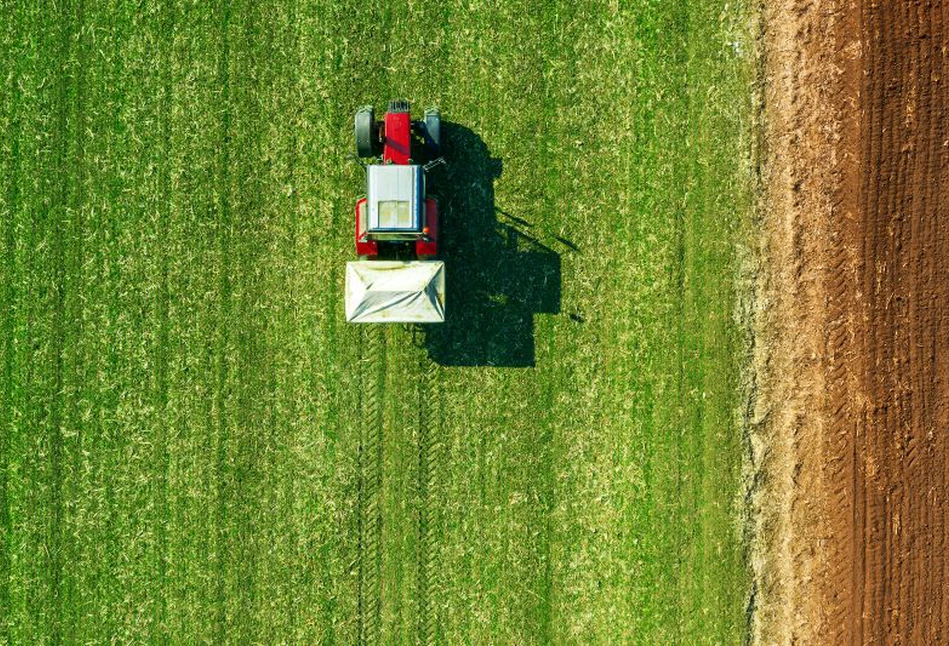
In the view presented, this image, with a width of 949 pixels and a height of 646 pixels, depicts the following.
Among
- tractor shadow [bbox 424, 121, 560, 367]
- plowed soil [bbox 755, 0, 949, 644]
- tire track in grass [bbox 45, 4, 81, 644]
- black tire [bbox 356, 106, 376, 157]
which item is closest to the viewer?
black tire [bbox 356, 106, 376, 157]

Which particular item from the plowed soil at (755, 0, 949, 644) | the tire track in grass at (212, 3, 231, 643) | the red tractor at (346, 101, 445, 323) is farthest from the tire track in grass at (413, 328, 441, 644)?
the plowed soil at (755, 0, 949, 644)

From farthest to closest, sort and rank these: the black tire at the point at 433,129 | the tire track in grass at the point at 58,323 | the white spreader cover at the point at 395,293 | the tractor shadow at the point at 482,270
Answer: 1. the tractor shadow at the point at 482,270
2. the tire track in grass at the point at 58,323
3. the black tire at the point at 433,129
4. the white spreader cover at the point at 395,293

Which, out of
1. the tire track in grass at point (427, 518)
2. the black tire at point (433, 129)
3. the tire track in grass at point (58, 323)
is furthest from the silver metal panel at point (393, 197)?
the tire track in grass at point (58, 323)

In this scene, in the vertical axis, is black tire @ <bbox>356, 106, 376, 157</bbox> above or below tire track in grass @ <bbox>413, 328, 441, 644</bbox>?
above

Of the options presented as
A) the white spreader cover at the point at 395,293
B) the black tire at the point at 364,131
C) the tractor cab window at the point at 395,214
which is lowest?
the white spreader cover at the point at 395,293

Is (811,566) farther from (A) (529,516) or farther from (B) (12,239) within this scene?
(B) (12,239)

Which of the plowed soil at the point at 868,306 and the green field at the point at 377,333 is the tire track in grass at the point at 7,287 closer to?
the green field at the point at 377,333

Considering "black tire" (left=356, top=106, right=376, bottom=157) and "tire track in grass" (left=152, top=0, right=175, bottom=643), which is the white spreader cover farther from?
"tire track in grass" (left=152, top=0, right=175, bottom=643)
